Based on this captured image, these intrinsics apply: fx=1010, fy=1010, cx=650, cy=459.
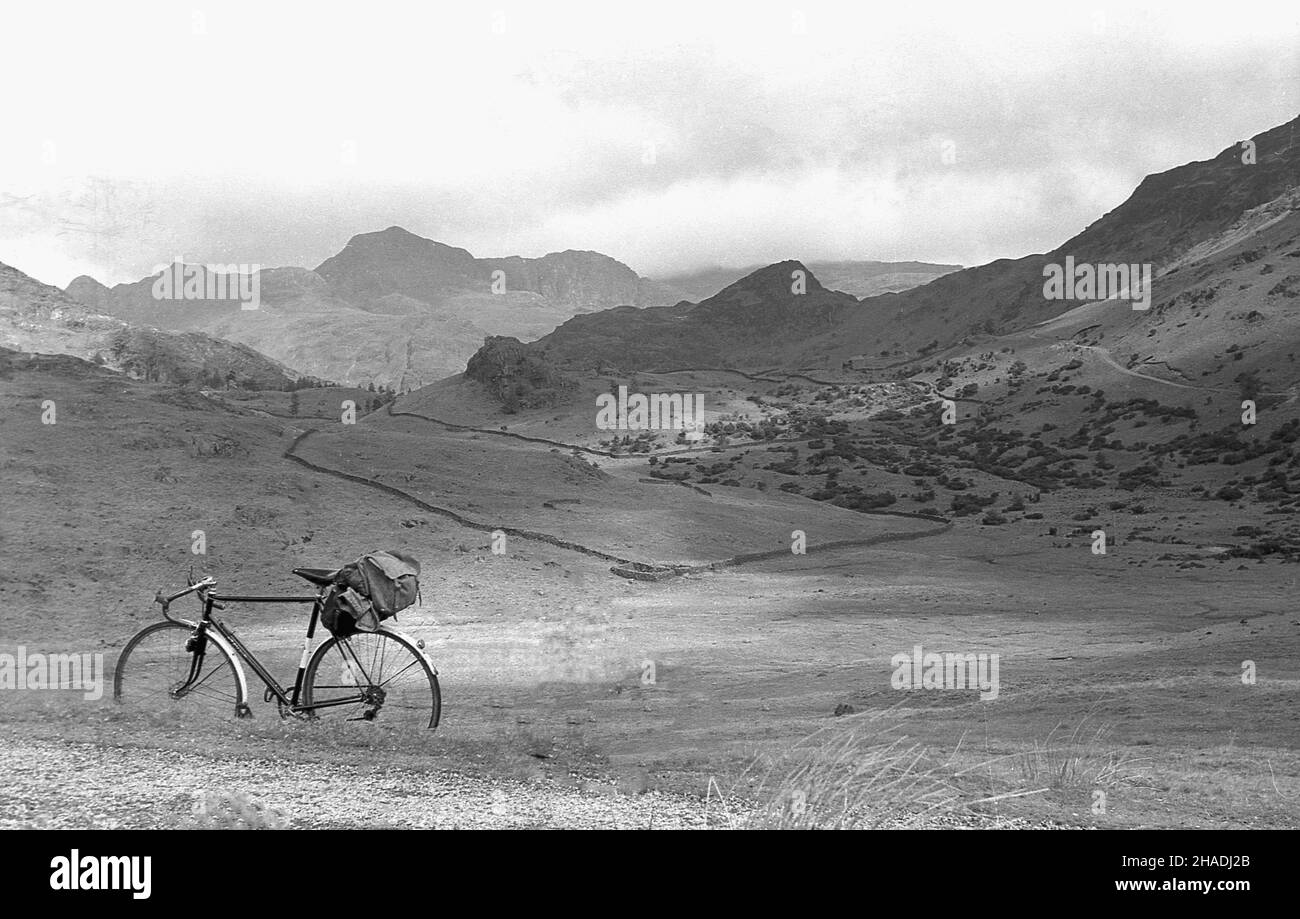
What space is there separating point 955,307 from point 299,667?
4792 inches

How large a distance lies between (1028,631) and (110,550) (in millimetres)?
16687

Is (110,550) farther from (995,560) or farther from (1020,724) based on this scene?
(995,560)

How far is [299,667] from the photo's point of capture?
7969 mm

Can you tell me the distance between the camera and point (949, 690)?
39.8 ft

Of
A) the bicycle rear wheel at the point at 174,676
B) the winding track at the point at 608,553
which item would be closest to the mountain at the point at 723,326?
the winding track at the point at 608,553

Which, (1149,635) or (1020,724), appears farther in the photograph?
(1149,635)
